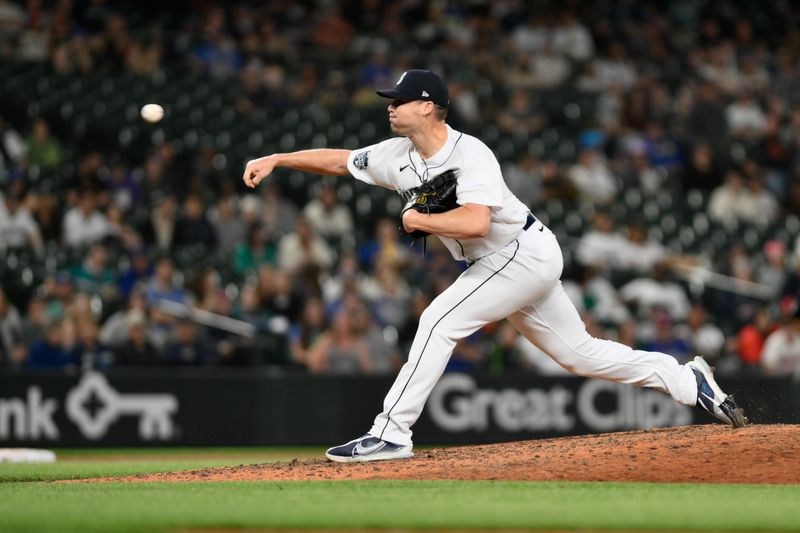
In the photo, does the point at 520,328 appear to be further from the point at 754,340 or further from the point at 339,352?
the point at 754,340

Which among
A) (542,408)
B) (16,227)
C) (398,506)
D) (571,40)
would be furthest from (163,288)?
(571,40)

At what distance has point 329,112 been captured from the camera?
53.5ft

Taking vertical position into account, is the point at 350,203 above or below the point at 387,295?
above

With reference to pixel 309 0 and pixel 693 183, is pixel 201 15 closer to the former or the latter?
pixel 309 0

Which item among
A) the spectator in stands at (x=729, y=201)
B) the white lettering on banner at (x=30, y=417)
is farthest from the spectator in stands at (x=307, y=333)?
the spectator in stands at (x=729, y=201)

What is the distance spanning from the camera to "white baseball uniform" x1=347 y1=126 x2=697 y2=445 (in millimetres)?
6875

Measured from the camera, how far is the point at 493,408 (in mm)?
13039

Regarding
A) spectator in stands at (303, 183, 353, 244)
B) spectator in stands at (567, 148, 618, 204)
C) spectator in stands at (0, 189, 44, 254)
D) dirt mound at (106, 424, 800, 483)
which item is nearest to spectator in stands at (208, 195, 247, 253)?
spectator in stands at (303, 183, 353, 244)

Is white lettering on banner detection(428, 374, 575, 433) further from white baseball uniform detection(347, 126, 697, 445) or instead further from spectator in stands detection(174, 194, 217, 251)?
white baseball uniform detection(347, 126, 697, 445)

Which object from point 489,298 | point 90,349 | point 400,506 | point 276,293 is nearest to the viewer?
point 400,506

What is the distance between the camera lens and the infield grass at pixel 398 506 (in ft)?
16.6

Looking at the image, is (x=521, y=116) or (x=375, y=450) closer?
(x=375, y=450)

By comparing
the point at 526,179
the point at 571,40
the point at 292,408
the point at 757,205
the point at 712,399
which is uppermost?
the point at 571,40

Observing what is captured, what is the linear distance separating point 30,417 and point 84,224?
2.24m
